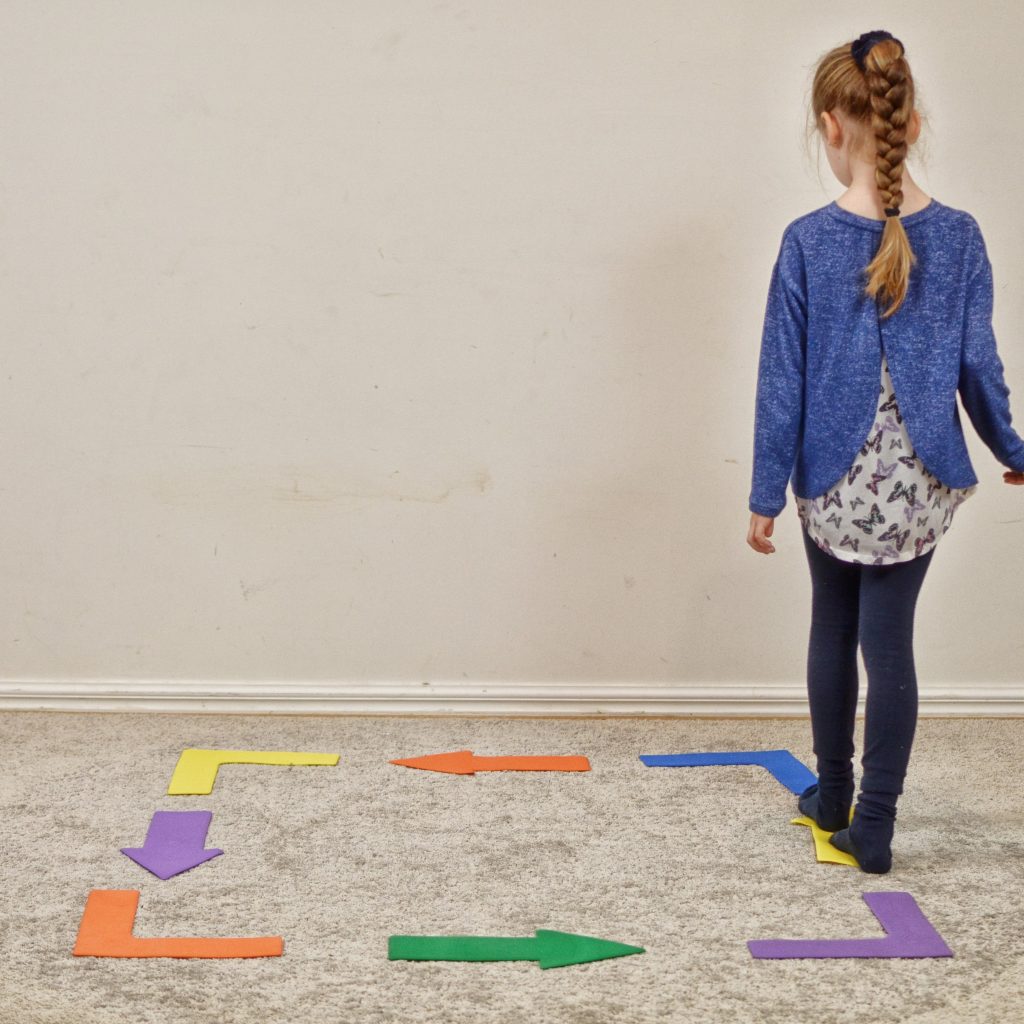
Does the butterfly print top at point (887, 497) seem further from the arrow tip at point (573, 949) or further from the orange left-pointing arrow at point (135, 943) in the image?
the orange left-pointing arrow at point (135, 943)

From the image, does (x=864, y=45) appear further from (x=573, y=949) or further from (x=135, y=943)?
(x=135, y=943)

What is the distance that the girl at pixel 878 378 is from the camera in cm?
146

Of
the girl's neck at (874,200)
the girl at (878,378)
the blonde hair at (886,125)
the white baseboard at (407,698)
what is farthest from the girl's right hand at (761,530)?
the white baseboard at (407,698)

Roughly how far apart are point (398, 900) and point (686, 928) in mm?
340

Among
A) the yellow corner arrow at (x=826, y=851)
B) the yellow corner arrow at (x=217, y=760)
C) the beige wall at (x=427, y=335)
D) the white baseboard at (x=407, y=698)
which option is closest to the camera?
the yellow corner arrow at (x=826, y=851)

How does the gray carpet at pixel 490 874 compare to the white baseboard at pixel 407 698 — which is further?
the white baseboard at pixel 407 698

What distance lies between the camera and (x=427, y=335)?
2049 mm

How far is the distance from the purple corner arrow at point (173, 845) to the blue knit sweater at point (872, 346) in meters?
0.91

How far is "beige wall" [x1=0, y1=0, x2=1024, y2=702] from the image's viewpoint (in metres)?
1.98

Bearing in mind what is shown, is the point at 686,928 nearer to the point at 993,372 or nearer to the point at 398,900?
the point at 398,900

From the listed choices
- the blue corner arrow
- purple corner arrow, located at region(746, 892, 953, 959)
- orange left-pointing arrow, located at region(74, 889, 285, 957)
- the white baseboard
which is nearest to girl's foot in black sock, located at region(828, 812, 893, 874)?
purple corner arrow, located at region(746, 892, 953, 959)

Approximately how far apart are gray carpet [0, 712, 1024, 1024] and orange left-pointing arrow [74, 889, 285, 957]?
1 centimetres

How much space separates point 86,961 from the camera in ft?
4.13

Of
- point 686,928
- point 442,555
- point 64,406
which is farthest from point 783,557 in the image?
point 64,406
